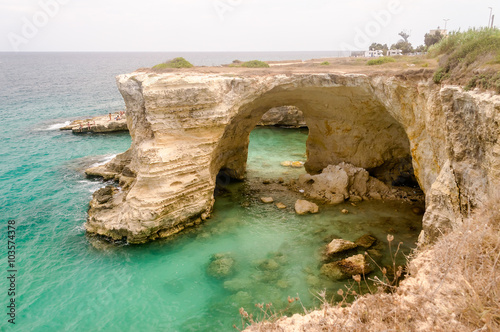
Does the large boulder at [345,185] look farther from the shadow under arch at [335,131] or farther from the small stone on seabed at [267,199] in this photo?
the small stone on seabed at [267,199]

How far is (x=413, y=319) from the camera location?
5.12 metres

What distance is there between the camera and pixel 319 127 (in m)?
20.8

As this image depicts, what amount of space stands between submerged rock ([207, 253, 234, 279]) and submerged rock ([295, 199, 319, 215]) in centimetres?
487

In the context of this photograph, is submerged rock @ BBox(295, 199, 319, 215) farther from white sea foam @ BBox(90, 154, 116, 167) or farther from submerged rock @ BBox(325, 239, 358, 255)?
white sea foam @ BBox(90, 154, 116, 167)

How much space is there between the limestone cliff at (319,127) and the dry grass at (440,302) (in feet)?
11.0

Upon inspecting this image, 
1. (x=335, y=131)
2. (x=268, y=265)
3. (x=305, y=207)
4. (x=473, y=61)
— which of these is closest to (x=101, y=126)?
(x=335, y=131)

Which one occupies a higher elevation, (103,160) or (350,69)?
(350,69)

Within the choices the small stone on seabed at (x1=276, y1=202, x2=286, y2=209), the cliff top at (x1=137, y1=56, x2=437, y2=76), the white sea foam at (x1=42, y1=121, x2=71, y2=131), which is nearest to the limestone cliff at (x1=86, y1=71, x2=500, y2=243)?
the cliff top at (x1=137, y1=56, x2=437, y2=76)

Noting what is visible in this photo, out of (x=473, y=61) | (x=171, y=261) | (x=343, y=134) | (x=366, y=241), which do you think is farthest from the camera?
(x=343, y=134)

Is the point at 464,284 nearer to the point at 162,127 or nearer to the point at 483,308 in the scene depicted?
the point at 483,308

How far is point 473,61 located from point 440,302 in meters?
8.52

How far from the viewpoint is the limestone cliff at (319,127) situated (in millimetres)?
9520

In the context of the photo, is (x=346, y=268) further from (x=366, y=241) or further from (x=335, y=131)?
(x=335, y=131)

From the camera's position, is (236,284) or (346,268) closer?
(236,284)
